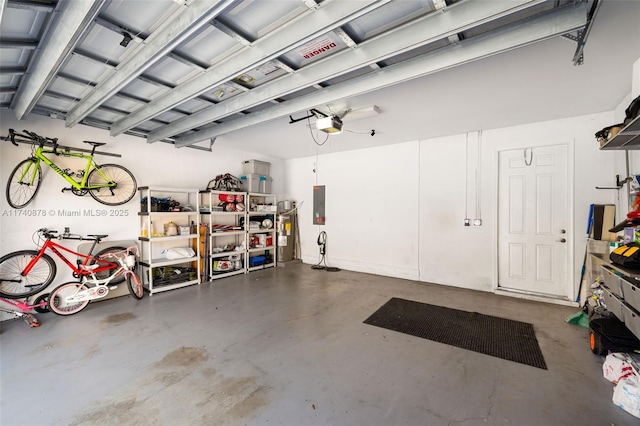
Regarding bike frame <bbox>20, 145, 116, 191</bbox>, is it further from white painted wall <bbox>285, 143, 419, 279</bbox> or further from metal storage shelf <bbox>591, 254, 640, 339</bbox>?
metal storage shelf <bbox>591, 254, 640, 339</bbox>

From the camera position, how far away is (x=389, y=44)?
1.93m

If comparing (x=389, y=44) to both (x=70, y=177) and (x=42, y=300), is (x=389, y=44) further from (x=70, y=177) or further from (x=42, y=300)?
(x=42, y=300)

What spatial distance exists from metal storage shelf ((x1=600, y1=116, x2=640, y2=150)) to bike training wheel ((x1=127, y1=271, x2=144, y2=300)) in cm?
562

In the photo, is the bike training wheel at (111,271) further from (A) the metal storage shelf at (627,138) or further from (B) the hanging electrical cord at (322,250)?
(A) the metal storage shelf at (627,138)

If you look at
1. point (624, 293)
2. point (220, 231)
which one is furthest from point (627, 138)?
point (220, 231)

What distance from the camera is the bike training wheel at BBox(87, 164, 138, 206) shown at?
13.2ft

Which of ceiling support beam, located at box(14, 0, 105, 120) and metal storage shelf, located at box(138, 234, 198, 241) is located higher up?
ceiling support beam, located at box(14, 0, 105, 120)

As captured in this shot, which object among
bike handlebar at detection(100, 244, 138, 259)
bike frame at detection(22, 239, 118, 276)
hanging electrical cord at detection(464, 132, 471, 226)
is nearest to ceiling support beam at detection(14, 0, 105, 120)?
bike frame at detection(22, 239, 118, 276)

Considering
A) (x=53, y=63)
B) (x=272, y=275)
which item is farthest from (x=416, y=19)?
(x=272, y=275)

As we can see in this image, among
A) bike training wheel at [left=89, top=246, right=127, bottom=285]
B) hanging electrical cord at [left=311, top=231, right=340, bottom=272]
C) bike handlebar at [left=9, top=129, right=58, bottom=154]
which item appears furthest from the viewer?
hanging electrical cord at [left=311, top=231, right=340, bottom=272]

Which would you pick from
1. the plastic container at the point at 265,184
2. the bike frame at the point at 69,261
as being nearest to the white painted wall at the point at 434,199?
the plastic container at the point at 265,184

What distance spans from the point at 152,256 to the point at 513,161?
251 inches

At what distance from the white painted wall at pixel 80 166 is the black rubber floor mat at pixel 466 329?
13.9 ft

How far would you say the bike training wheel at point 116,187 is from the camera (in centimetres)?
403
